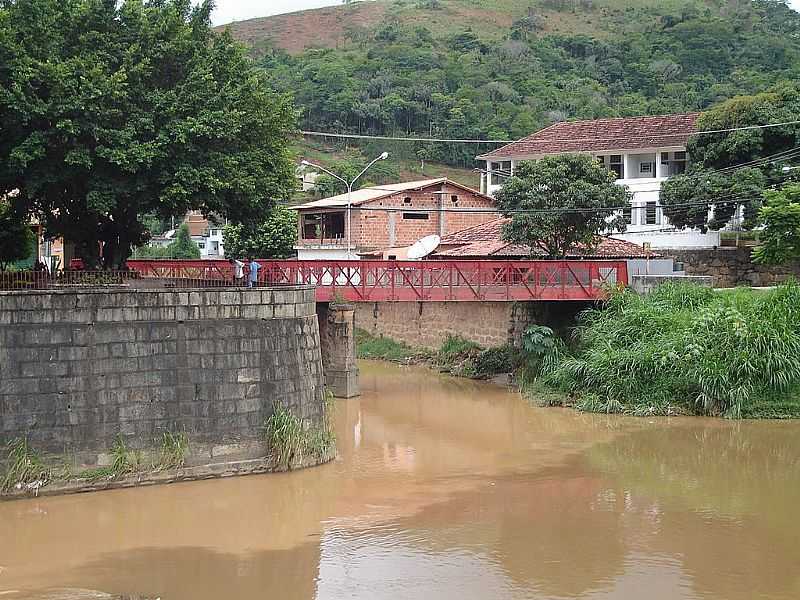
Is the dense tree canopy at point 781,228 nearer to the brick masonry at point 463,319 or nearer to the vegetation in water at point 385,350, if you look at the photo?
the brick masonry at point 463,319

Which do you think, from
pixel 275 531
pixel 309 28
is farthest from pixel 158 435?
pixel 309 28

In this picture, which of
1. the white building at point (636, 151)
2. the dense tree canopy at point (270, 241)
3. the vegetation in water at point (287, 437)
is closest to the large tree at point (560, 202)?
the white building at point (636, 151)

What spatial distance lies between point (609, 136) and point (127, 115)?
31.2 metres

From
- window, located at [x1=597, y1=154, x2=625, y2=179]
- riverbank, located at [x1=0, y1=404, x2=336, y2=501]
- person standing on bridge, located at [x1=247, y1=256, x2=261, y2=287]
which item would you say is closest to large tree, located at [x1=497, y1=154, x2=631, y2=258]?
person standing on bridge, located at [x1=247, y1=256, x2=261, y2=287]

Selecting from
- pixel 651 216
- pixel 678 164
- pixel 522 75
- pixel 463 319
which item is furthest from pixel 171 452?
pixel 522 75

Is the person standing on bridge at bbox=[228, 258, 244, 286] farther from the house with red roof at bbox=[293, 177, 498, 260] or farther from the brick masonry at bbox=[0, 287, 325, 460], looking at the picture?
the house with red roof at bbox=[293, 177, 498, 260]

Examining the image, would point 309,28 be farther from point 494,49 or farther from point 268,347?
point 268,347

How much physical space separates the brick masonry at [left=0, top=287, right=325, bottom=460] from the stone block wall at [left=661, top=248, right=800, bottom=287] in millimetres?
21030

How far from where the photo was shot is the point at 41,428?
58.7ft

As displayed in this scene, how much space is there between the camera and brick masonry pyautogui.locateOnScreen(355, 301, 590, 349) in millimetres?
31688

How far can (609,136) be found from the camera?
1941 inches

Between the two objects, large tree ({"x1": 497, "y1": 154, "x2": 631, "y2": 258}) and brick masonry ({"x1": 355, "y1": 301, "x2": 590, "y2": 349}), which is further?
large tree ({"x1": 497, "y1": 154, "x2": 631, "y2": 258})

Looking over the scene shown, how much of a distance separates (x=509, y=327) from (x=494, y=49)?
81475 mm

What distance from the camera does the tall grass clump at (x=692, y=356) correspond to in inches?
1026
